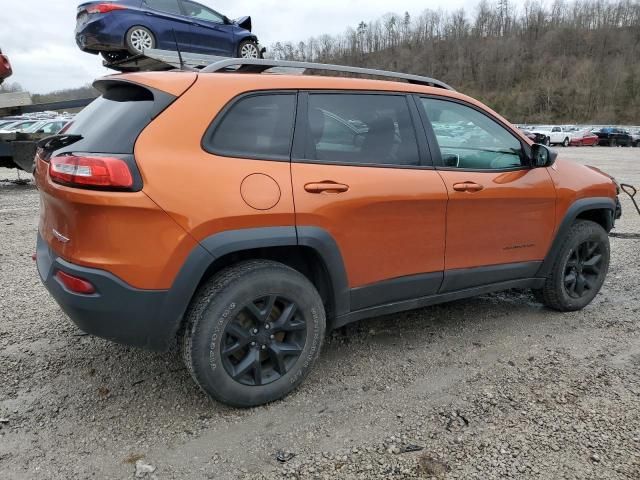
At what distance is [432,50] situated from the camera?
114 metres

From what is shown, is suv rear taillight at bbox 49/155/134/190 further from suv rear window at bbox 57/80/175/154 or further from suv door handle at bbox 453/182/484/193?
suv door handle at bbox 453/182/484/193

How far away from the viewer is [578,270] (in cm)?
418

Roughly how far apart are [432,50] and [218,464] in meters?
122

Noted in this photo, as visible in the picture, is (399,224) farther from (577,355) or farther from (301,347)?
(577,355)

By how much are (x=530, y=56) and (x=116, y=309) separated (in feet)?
379

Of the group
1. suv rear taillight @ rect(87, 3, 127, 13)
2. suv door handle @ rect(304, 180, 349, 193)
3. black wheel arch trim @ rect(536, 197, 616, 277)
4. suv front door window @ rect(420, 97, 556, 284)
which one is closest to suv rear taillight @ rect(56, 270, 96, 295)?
suv door handle @ rect(304, 180, 349, 193)

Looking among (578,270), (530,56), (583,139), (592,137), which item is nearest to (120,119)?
(578,270)

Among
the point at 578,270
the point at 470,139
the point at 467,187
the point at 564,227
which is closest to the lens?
the point at 467,187

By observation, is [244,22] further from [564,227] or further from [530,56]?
[530,56]

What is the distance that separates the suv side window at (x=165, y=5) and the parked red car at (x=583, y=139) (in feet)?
134

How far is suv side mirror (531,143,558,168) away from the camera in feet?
12.1

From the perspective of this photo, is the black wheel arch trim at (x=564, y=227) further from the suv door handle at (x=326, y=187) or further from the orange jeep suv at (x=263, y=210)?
the suv door handle at (x=326, y=187)

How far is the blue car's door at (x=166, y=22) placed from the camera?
342 inches

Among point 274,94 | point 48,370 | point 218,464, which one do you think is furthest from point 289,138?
point 48,370
